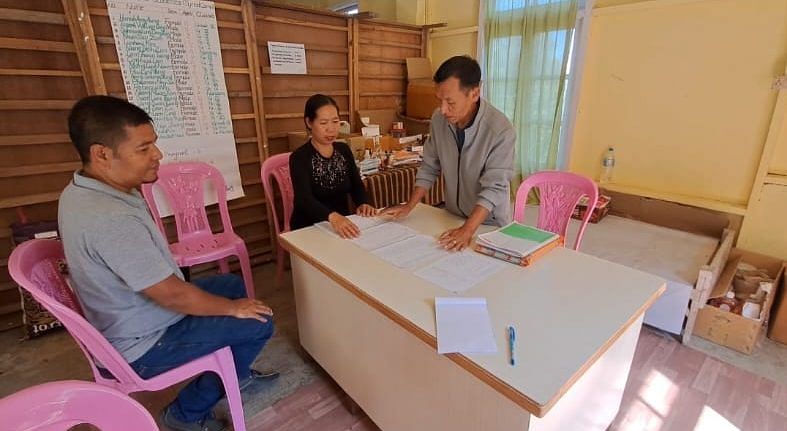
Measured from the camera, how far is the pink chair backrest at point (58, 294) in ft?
3.21

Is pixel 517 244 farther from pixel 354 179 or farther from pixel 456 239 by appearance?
pixel 354 179

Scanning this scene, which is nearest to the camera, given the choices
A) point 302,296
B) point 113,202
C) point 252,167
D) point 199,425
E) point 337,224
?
point 113,202

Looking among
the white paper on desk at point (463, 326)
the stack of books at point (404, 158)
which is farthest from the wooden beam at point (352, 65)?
the white paper on desk at point (463, 326)

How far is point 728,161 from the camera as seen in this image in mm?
2523

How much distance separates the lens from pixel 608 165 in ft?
10.0

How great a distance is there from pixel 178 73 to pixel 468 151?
2108mm

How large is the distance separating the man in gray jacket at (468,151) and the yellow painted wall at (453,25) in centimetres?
250

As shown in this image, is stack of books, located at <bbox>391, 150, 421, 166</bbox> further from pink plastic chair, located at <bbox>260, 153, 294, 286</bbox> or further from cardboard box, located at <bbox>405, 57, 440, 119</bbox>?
pink plastic chair, located at <bbox>260, 153, 294, 286</bbox>

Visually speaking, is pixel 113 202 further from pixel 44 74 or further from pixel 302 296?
pixel 44 74

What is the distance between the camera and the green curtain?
3.09 metres

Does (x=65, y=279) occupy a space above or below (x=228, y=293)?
above

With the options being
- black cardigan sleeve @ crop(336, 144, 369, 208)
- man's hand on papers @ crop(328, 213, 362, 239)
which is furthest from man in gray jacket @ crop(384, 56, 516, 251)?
black cardigan sleeve @ crop(336, 144, 369, 208)

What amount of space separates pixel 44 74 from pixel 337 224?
205 cm

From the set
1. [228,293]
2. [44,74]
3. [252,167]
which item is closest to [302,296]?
[228,293]
